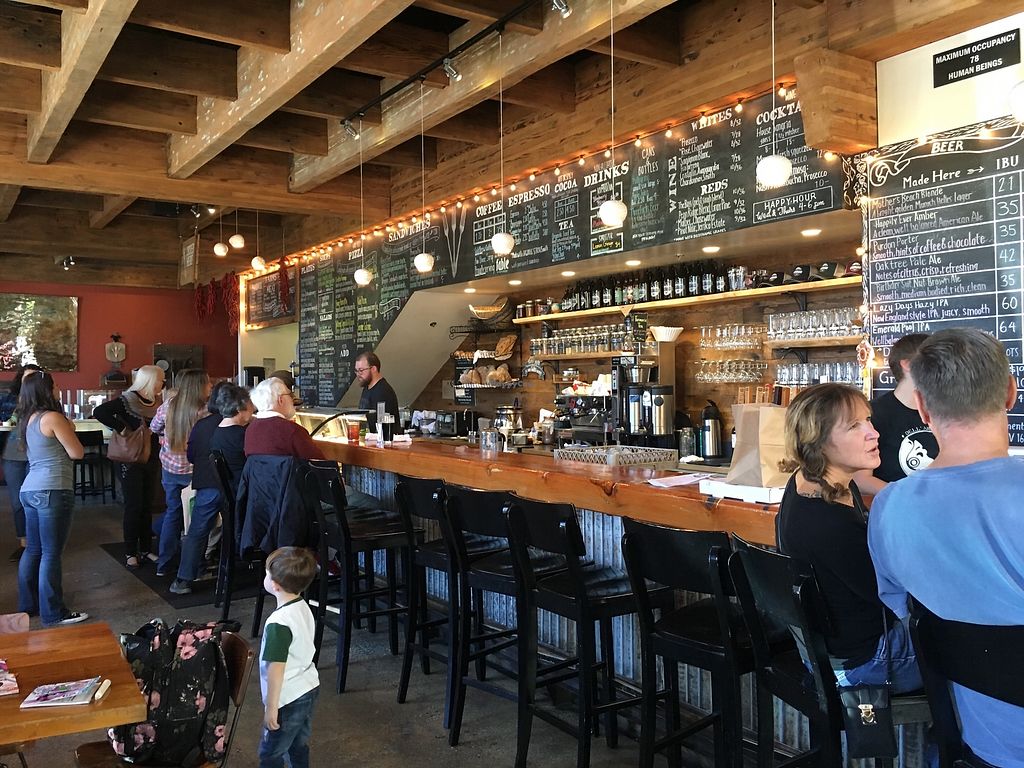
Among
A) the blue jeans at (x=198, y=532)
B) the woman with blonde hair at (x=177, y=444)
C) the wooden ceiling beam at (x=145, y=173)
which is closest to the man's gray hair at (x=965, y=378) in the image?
the blue jeans at (x=198, y=532)

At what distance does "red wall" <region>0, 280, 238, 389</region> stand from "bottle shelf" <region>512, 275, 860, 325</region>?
731 cm

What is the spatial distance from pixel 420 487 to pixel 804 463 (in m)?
1.81

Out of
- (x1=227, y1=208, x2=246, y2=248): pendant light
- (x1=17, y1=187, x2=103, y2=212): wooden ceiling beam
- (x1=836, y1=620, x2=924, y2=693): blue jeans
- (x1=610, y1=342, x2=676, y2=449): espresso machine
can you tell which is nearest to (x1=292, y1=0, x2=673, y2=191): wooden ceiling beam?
(x1=227, y1=208, x2=246, y2=248): pendant light

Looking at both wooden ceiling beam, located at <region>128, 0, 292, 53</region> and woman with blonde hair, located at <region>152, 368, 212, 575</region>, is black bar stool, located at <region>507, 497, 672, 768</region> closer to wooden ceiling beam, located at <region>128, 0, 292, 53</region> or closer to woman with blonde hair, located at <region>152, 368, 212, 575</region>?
wooden ceiling beam, located at <region>128, 0, 292, 53</region>

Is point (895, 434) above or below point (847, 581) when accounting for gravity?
above

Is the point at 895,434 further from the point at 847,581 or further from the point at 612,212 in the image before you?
the point at 612,212

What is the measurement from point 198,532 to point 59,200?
19.4ft

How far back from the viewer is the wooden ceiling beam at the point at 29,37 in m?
4.71

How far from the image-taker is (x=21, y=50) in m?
4.75

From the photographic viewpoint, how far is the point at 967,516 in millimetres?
1604

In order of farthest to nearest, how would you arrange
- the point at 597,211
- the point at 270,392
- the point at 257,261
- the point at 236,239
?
the point at 257,261 → the point at 236,239 → the point at 597,211 → the point at 270,392

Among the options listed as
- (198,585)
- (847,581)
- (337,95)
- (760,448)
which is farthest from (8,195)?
(847,581)

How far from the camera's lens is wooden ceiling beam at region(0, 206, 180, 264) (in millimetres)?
10227

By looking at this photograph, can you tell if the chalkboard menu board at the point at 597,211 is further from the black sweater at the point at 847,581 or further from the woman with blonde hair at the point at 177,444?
the black sweater at the point at 847,581
